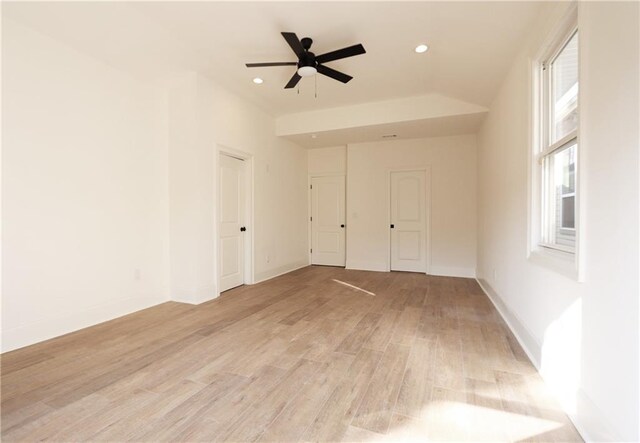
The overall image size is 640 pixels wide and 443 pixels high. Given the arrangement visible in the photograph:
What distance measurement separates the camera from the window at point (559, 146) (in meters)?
2.05

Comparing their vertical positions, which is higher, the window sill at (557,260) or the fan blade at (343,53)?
the fan blade at (343,53)

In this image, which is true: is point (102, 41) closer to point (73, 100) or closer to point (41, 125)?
point (73, 100)

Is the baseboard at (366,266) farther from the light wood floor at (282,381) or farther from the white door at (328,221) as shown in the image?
the light wood floor at (282,381)

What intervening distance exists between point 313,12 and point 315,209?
4.55 meters

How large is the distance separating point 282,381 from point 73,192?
2834mm

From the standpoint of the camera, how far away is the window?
6.73ft

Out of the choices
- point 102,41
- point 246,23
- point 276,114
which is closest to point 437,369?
point 246,23

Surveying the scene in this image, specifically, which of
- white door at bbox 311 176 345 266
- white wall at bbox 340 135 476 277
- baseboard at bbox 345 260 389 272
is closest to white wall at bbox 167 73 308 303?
white door at bbox 311 176 345 266

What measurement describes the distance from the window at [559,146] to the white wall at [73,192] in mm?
4293

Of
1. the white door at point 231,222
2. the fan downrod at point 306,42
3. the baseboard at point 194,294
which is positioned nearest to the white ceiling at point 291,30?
the fan downrod at point 306,42

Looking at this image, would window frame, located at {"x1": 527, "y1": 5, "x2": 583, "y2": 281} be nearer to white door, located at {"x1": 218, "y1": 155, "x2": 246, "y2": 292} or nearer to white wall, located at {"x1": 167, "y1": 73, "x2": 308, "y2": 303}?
white wall, located at {"x1": 167, "y1": 73, "x2": 308, "y2": 303}

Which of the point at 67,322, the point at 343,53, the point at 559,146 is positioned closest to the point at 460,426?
the point at 559,146

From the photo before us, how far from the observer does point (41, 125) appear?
274cm

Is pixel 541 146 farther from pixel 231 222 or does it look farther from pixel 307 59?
pixel 231 222
